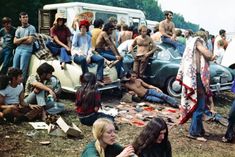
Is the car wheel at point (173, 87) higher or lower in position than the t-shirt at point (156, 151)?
lower

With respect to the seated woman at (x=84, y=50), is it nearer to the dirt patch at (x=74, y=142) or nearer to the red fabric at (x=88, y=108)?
the dirt patch at (x=74, y=142)

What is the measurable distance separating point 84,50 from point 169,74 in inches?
109

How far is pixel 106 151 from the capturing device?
171 inches

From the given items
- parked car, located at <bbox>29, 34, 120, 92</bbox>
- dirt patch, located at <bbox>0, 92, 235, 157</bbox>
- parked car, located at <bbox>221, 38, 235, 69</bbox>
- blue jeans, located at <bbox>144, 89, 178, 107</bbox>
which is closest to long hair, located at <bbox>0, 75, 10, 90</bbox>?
dirt patch, located at <bbox>0, 92, 235, 157</bbox>

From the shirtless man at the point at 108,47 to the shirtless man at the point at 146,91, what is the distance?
1.28 ft

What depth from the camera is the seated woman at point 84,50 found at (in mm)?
10516

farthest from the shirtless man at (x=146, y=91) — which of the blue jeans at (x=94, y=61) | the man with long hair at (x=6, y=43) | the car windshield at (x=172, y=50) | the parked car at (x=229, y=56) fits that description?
the parked car at (x=229, y=56)

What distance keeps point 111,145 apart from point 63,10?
49.0 feet

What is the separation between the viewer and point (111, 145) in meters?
4.36

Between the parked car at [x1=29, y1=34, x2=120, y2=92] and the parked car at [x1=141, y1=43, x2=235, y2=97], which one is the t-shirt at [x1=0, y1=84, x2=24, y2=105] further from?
the parked car at [x1=141, y1=43, x2=235, y2=97]

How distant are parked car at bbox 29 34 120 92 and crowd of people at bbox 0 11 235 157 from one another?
0.15m

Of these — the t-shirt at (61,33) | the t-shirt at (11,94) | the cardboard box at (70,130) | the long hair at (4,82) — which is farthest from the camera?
the t-shirt at (61,33)

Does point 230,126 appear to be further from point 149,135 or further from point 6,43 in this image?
point 6,43

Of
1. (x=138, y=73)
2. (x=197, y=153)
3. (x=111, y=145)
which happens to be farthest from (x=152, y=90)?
(x=111, y=145)
